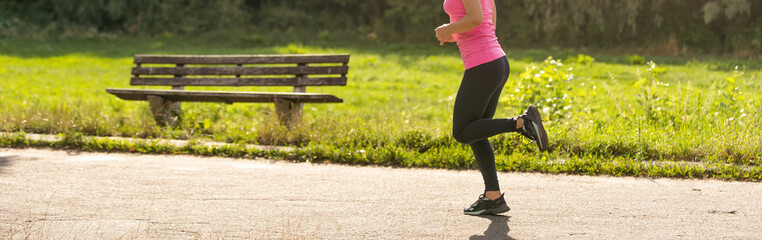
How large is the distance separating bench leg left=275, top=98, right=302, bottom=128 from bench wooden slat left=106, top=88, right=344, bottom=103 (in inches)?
3.2

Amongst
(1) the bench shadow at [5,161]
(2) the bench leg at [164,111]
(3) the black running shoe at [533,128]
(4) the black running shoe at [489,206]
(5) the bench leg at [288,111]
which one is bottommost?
(1) the bench shadow at [5,161]

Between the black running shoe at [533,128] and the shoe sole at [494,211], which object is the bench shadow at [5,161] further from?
the black running shoe at [533,128]

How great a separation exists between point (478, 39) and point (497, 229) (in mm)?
1092

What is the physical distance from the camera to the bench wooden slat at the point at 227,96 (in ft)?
24.8

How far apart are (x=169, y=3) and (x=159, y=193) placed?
78.1 ft

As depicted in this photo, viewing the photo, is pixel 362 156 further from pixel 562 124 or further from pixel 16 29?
pixel 16 29

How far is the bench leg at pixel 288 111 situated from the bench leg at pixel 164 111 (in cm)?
138

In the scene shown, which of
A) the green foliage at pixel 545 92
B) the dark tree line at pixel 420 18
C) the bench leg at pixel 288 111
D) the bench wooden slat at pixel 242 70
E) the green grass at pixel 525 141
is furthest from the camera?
the dark tree line at pixel 420 18

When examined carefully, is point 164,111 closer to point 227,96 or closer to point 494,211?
point 227,96

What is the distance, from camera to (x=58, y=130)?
805 centimetres

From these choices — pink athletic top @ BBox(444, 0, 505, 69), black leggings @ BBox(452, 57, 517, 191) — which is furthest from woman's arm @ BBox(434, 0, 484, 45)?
black leggings @ BBox(452, 57, 517, 191)

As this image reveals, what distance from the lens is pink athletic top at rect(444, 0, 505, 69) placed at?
4281mm

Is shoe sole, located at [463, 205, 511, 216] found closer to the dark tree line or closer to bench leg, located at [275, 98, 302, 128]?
bench leg, located at [275, 98, 302, 128]

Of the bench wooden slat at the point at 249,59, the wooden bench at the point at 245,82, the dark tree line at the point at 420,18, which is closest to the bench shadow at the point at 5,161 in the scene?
the wooden bench at the point at 245,82
